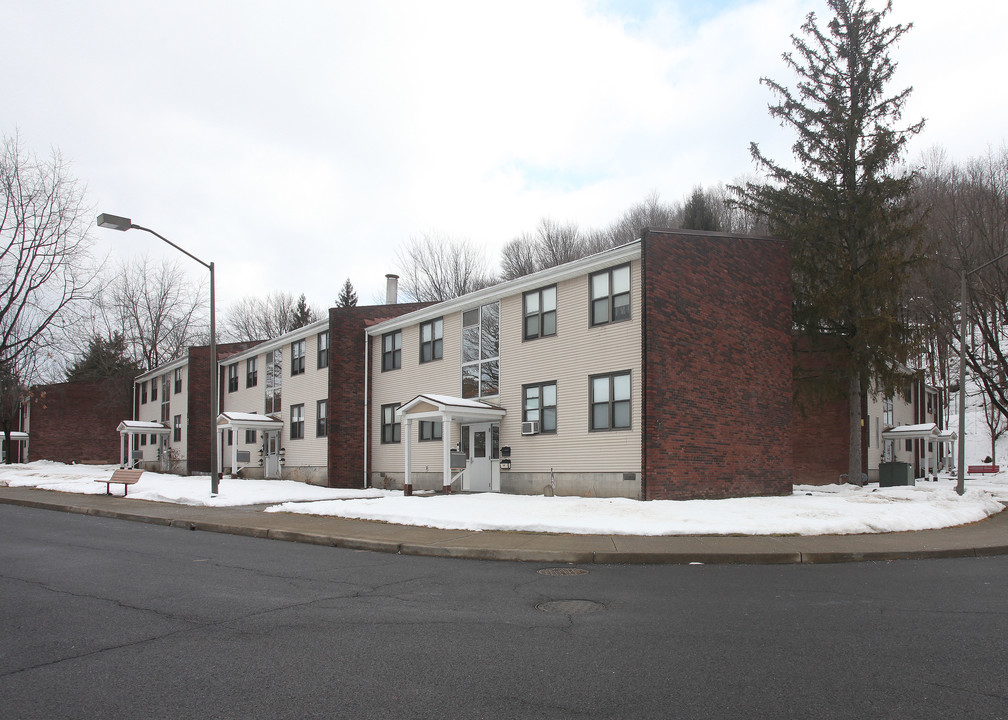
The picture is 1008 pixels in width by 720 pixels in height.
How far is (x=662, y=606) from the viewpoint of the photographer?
24.5ft

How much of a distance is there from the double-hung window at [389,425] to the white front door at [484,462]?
5315mm

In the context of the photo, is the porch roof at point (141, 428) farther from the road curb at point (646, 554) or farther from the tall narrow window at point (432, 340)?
the road curb at point (646, 554)

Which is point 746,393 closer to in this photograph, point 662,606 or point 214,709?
point 662,606

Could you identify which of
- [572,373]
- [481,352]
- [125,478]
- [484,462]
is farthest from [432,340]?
[125,478]

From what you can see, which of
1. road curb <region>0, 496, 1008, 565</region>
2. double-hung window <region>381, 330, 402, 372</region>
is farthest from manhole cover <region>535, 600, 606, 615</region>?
double-hung window <region>381, 330, 402, 372</region>

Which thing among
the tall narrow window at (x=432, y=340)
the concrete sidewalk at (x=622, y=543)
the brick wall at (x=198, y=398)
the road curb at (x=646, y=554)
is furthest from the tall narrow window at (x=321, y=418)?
the road curb at (x=646, y=554)

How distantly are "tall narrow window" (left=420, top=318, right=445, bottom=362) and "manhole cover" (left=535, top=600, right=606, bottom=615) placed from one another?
62.5 ft

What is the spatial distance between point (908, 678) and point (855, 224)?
2439 centimetres

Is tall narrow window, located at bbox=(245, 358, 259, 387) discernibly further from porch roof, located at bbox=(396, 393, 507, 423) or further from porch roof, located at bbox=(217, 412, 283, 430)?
porch roof, located at bbox=(396, 393, 507, 423)

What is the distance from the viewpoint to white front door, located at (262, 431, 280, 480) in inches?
1350

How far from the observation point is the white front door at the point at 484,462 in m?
23.1

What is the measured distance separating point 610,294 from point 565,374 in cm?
278

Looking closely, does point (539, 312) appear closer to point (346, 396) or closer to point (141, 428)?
point (346, 396)

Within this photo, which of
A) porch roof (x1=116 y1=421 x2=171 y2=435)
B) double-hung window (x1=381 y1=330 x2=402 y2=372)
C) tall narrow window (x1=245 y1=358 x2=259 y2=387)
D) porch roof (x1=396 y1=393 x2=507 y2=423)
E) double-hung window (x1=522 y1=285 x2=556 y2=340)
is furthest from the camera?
porch roof (x1=116 y1=421 x2=171 y2=435)
